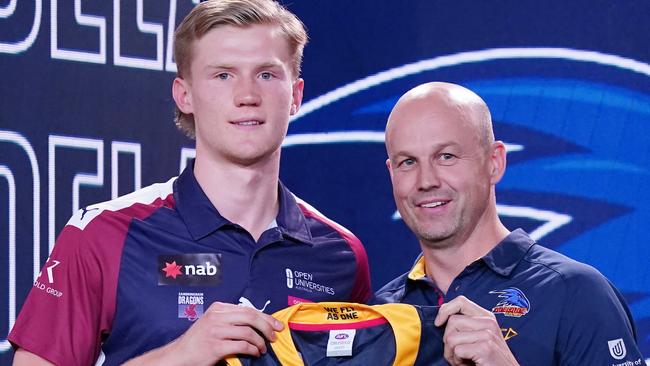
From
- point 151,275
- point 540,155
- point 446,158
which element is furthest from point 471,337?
point 540,155

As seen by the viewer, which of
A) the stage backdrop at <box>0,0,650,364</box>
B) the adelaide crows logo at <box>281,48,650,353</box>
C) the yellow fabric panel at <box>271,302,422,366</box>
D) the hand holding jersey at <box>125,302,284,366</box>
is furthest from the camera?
the adelaide crows logo at <box>281,48,650,353</box>

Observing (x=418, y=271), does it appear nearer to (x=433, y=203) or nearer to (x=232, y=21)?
(x=433, y=203)

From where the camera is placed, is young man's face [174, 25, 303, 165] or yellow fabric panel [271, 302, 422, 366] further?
young man's face [174, 25, 303, 165]

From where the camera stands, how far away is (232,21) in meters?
2.77

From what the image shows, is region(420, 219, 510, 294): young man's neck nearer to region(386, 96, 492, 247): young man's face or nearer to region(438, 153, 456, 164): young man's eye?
region(386, 96, 492, 247): young man's face

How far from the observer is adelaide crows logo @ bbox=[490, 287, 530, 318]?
2668 millimetres

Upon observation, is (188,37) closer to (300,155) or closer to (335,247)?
(335,247)

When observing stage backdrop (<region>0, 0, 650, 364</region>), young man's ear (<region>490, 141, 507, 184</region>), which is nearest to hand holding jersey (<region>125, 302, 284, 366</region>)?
young man's ear (<region>490, 141, 507, 184</region>)

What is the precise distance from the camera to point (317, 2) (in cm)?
421

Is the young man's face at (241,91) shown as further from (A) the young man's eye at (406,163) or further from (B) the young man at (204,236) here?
(A) the young man's eye at (406,163)

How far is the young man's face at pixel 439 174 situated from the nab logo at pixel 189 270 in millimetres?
547

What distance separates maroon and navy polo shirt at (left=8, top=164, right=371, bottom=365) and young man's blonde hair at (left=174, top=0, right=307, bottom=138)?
34cm

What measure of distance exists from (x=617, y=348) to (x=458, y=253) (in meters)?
0.50

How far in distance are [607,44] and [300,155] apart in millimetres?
1266
